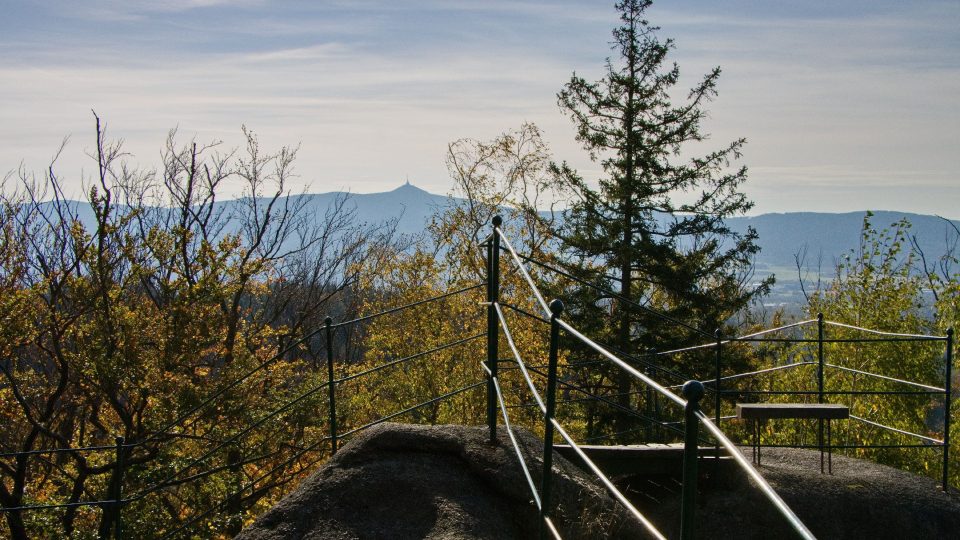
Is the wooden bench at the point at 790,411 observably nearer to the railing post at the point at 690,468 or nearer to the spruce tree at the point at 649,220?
the railing post at the point at 690,468

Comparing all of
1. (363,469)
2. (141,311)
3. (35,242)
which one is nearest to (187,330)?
(141,311)

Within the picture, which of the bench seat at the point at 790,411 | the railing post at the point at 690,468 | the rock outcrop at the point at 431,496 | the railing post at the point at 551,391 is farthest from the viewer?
the bench seat at the point at 790,411

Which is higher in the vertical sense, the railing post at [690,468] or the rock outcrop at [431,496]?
the railing post at [690,468]

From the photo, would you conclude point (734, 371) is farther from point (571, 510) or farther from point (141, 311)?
point (571, 510)

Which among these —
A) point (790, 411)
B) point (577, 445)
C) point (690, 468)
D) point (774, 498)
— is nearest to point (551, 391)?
point (577, 445)

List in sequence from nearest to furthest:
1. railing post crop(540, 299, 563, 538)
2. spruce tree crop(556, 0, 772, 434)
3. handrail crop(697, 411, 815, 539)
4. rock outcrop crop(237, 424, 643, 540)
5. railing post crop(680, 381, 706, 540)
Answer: handrail crop(697, 411, 815, 539), railing post crop(680, 381, 706, 540), railing post crop(540, 299, 563, 538), rock outcrop crop(237, 424, 643, 540), spruce tree crop(556, 0, 772, 434)

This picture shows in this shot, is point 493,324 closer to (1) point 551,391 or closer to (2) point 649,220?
(1) point 551,391

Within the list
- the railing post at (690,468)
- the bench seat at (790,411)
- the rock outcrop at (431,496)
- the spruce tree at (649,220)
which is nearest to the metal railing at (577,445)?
the railing post at (690,468)

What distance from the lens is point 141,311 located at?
15.8 metres

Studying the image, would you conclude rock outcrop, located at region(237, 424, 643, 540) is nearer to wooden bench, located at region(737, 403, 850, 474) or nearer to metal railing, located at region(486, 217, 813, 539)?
metal railing, located at region(486, 217, 813, 539)

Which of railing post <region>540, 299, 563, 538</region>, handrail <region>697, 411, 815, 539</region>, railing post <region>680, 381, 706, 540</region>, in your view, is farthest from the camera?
Answer: railing post <region>540, 299, 563, 538</region>

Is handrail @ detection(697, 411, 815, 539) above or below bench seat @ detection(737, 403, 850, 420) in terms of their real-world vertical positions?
above

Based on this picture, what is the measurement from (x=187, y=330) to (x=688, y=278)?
1510 centimetres

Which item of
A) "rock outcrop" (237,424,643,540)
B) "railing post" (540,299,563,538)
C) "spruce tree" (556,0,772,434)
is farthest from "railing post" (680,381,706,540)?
"spruce tree" (556,0,772,434)
